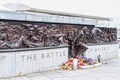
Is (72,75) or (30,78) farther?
(72,75)

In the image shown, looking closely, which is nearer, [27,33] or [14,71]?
[14,71]

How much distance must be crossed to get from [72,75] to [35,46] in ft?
5.62

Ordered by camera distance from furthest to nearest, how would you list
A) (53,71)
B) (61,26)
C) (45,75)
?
(61,26) < (53,71) < (45,75)

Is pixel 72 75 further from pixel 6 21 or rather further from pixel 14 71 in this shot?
pixel 6 21

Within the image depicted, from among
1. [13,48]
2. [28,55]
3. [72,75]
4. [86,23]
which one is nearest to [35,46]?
[28,55]

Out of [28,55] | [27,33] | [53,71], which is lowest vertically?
[53,71]

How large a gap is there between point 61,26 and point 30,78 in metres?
3.07

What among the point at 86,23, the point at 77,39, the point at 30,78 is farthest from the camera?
the point at 86,23

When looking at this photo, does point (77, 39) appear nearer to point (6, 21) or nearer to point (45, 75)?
point (45, 75)

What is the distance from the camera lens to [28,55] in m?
7.58

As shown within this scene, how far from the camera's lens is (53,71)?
8203mm

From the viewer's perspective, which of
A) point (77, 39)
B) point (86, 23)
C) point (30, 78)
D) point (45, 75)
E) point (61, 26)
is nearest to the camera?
point (30, 78)

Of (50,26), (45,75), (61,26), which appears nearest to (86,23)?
(61,26)

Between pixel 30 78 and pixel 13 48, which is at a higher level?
pixel 13 48
